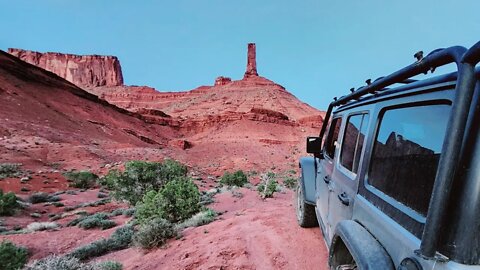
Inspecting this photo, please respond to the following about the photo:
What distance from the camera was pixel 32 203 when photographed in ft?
48.2

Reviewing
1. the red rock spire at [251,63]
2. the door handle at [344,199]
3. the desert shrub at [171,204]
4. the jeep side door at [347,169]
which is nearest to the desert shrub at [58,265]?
the desert shrub at [171,204]

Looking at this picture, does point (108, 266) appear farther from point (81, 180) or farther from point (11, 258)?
point (81, 180)

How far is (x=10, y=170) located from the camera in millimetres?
19516

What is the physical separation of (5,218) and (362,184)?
14252mm

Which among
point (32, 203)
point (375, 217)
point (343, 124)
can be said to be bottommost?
point (32, 203)

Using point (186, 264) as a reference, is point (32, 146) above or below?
below

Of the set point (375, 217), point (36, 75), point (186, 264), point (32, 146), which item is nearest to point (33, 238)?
point (186, 264)

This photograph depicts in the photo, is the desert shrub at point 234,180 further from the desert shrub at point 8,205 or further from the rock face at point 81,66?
the rock face at point 81,66

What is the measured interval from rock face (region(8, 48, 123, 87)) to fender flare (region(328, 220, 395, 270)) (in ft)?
367

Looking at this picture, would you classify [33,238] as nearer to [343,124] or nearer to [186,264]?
[186,264]

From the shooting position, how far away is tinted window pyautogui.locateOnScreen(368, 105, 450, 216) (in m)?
1.56

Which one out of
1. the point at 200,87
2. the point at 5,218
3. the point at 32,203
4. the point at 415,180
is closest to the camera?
the point at 415,180

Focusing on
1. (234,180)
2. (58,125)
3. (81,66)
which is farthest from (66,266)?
(81,66)

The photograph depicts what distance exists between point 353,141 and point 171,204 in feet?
21.8
